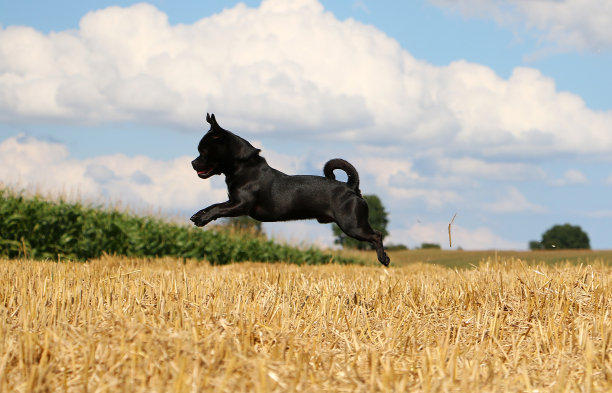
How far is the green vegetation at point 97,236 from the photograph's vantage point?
15.4 meters

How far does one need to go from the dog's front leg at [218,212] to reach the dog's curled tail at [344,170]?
1.16m

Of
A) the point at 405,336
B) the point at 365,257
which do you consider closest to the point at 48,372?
the point at 405,336

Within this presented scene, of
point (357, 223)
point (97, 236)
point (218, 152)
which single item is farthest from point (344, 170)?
point (97, 236)

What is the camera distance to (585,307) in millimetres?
6332

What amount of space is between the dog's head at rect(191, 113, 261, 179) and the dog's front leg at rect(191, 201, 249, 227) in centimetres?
A: 48

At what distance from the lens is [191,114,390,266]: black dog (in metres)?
6.83

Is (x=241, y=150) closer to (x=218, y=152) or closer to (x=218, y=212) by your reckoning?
(x=218, y=152)

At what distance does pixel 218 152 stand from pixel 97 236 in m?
10.7

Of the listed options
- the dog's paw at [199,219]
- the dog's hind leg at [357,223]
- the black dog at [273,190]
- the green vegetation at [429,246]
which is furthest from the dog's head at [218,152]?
the green vegetation at [429,246]

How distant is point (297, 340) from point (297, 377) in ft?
3.31

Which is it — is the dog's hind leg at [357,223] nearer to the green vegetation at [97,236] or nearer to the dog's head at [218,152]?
the dog's head at [218,152]

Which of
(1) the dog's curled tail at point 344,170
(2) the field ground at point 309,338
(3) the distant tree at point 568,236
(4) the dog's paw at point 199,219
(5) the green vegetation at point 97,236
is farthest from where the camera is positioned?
(3) the distant tree at point 568,236

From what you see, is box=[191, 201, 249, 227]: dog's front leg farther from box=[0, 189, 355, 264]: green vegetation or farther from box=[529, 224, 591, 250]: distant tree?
box=[529, 224, 591, 250]: distant tree

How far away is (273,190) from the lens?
6938 mm
